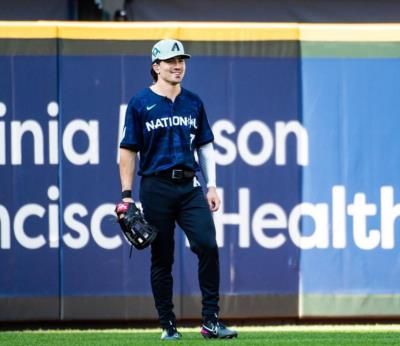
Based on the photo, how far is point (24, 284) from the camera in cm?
1161

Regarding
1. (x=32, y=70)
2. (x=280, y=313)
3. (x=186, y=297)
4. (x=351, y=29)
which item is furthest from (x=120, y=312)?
(x=351, y=29)

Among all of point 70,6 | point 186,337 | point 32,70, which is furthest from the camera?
point 70,6

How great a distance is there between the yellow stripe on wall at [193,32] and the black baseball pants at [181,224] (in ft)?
9.37

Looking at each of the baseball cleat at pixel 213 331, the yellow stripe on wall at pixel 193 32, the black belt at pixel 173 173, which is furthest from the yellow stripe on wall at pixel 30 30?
the baseball cleat at pixel 213 331

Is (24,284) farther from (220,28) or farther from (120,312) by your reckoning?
(220,28)

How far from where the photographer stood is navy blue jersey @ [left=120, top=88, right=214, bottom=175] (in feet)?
29.1

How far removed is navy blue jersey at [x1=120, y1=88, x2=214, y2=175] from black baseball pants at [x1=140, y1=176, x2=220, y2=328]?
133 mm

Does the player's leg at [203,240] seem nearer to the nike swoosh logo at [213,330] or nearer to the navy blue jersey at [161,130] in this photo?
the nike swoosh logo at [213,330]

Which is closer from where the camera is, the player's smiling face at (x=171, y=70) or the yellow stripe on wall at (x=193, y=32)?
the player's smiling face at (x=171, y=70)

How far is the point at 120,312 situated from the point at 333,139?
2399mm

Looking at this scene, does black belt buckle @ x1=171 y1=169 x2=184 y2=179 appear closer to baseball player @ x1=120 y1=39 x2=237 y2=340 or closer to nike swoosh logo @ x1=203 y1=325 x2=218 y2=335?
baseball player @ x1=120 y1=39 x2=237 y2=340

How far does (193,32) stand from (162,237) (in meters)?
3.11

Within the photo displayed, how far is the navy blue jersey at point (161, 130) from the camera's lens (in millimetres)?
8867

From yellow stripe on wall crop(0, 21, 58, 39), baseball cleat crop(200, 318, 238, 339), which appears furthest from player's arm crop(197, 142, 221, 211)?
yellow stripe on wall crop(0, 21, 58, 39)
